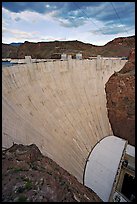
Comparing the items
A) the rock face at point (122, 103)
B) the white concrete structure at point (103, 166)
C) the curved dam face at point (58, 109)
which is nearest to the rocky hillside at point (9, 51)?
the curved dam face at point (58, 109)

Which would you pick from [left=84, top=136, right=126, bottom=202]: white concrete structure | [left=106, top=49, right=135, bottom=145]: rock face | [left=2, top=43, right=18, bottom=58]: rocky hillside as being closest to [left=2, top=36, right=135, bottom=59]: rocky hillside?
[left=2, top=43, right=18, bottom=58]: rocky hillside

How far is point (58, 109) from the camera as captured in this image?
14.6 m

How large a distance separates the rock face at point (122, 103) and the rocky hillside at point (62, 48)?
23.6m

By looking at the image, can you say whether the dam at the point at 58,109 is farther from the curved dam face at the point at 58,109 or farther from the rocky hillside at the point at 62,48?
the rocky hillside at the point at 62,48

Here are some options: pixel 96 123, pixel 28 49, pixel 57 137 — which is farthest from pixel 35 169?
pixel 28 49

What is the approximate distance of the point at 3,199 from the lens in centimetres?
625

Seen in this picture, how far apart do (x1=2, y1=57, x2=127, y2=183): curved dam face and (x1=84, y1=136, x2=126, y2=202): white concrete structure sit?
1.76 feet

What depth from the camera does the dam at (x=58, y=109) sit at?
12086 mm

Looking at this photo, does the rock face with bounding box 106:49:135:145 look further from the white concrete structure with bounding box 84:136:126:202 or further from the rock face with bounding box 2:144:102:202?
the rock face with bounding box 2:144:102:202

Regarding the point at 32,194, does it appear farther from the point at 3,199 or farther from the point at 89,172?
the point at 89,172

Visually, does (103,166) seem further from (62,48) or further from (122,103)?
(62,48)

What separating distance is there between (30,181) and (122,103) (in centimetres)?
1293

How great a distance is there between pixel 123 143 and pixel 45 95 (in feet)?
23.7

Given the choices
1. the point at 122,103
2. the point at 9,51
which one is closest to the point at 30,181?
the point at 122,103
